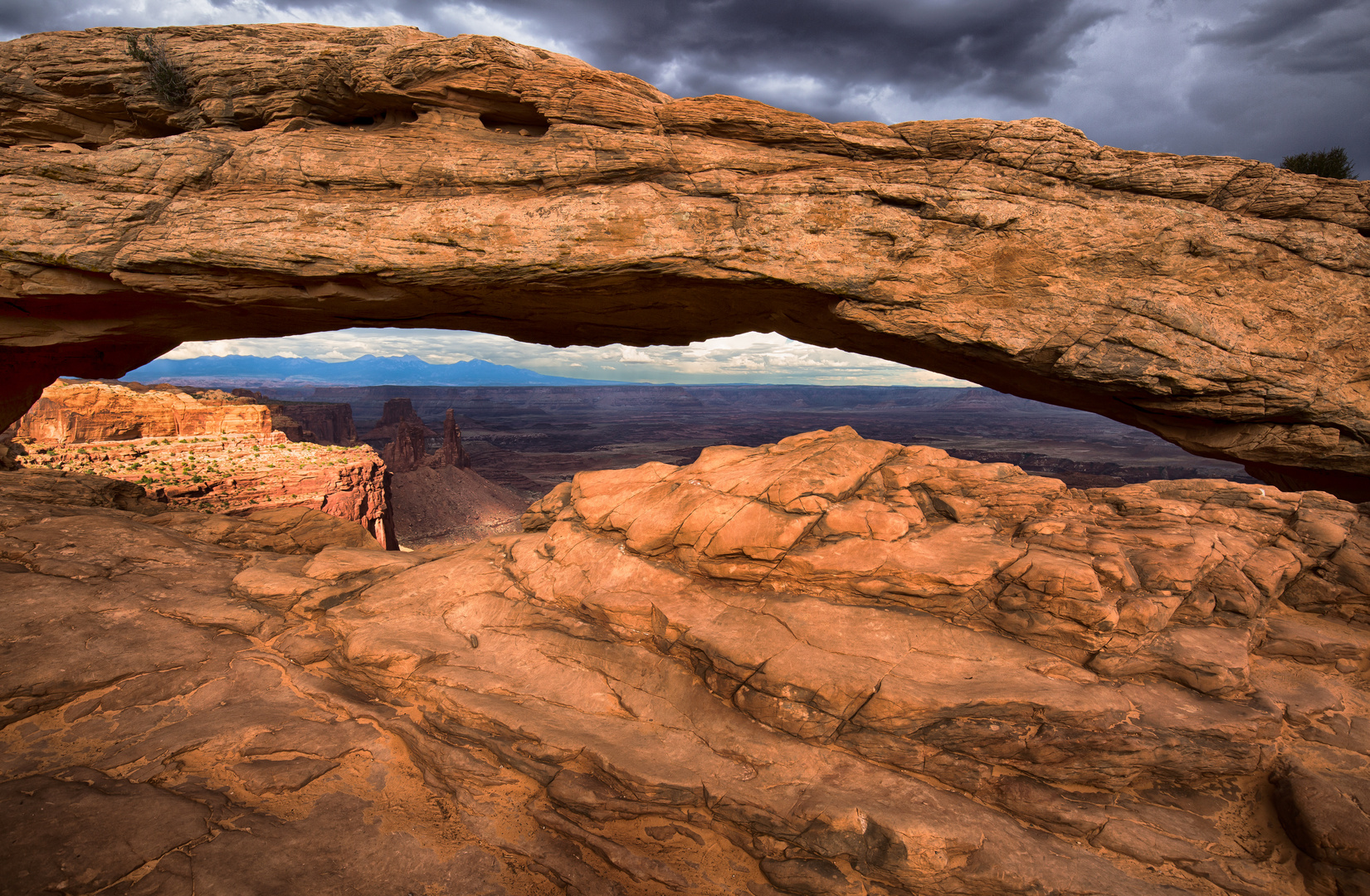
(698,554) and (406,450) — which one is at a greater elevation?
(698,554)

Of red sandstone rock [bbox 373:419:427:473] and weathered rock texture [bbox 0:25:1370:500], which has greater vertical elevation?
weathered rock texture [bbox 0:25:1370:500]

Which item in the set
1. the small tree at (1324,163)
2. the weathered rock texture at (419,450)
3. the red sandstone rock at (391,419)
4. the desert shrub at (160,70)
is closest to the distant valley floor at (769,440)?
the weathered rock texture at (419,450)

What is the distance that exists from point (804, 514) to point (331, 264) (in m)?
10.00

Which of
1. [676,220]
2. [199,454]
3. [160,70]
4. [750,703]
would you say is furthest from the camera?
[199,454]

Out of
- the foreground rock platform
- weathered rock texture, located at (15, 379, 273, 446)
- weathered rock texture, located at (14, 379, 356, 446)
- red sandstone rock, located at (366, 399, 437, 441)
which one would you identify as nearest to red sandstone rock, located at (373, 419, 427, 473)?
weathered rock texture, located at (14, 379, 356, 446)

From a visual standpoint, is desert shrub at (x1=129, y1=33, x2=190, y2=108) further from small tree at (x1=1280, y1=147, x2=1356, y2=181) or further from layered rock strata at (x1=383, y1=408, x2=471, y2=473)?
layered rock strata at (x1=383, y1=408, x2=471, y2=473)

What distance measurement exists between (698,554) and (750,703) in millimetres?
2346

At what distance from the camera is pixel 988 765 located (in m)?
6.54

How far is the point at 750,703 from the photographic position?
23.0ft

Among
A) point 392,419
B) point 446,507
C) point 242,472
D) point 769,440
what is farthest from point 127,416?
point 769,440

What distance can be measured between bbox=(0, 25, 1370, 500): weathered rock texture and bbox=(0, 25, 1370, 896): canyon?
0.08 m

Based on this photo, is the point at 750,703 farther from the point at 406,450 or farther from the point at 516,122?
the point at 406,450

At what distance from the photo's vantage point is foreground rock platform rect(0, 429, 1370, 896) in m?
5.64

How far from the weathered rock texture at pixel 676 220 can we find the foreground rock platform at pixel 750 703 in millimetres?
2546
